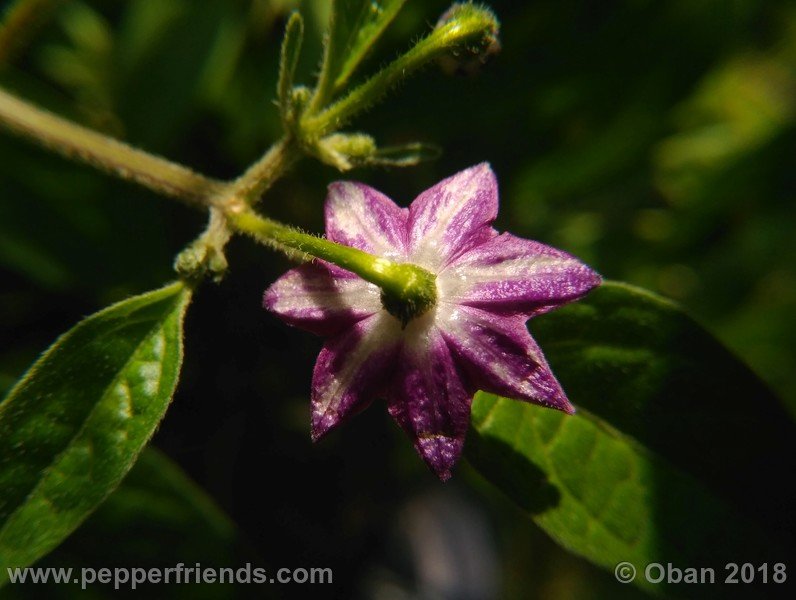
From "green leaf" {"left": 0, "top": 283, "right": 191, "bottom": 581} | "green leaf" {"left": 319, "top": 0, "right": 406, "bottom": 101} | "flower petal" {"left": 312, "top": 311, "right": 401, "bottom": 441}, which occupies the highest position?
"green leaf" {"left": 319, "top": 0, "right": 406, "bottom": 101}

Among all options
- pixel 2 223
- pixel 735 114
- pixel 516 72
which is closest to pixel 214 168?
pixel 2 223

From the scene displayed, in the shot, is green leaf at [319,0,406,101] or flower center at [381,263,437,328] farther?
green leaf at [319,0,406,101]

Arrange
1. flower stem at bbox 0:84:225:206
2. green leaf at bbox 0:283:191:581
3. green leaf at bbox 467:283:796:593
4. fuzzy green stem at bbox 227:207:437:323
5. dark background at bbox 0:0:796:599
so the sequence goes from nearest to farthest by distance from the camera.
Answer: fuzzy green stem at bbox 227:207:437:323, green leaf at bbox 0:283:191:581, green leaf at bbox 467:283:796:593, flower stem at bbox 0:84:225:206, dark background at bbox 0:0:796:599

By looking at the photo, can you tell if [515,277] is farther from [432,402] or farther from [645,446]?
[645,446]

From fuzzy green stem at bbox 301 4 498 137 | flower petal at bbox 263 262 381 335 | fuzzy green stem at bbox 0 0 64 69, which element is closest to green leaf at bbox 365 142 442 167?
fuzzy green stem at bbox 301 4 498 137

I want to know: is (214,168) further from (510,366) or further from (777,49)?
(777,49)

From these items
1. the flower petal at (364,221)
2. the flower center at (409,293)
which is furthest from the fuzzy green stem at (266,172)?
the flower center at (409,293)

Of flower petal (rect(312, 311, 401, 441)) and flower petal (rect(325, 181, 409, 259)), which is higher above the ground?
flower petal (rect(325, 181, 409, 259))

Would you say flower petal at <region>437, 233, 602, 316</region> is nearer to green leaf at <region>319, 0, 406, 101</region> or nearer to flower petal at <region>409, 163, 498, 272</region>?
flower petal at <region>409, 163, 498, 272</region>
